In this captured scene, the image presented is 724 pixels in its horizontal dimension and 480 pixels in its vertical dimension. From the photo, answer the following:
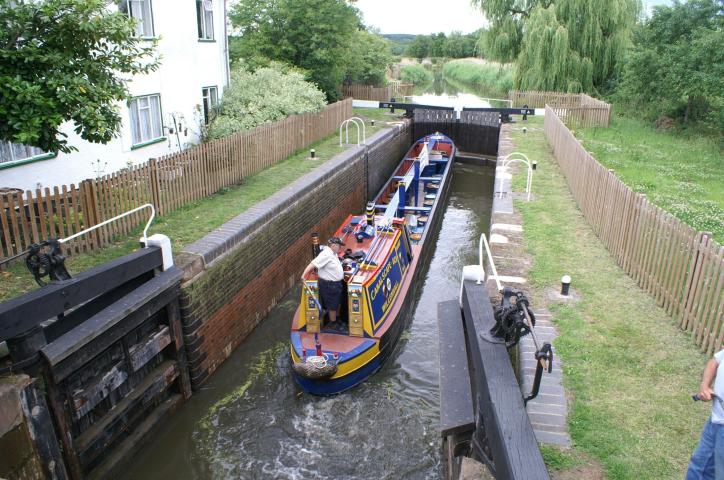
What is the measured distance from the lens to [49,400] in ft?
18.7

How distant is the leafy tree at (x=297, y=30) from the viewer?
23766 mm

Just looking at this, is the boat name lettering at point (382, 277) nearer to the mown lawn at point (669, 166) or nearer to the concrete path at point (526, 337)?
the concrete path at point (526, 337)

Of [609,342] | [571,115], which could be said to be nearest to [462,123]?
[571,115]

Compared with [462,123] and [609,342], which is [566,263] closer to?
[609,342]

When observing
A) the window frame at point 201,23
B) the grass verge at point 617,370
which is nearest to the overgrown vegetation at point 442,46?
the window frame at point 201,23

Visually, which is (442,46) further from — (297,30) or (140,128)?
(140,128)

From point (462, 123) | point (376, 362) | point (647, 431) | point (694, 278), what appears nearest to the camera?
point (647, 431)

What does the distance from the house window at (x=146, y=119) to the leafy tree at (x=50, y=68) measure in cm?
676

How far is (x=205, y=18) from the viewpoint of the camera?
17.2 meters

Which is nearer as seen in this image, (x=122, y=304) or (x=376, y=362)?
(x=122, y=304)

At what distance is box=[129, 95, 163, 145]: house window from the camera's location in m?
13.9

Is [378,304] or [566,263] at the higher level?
[566,263]

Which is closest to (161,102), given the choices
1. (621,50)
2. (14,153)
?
(14,153)

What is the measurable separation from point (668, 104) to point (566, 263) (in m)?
16.3
